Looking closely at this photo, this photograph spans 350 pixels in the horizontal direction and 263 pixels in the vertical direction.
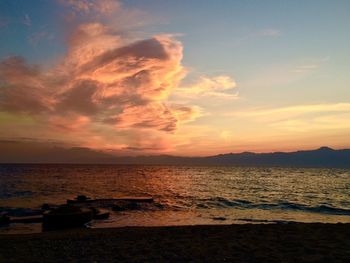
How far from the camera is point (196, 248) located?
15555mm

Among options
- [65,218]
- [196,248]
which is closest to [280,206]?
[65,218]

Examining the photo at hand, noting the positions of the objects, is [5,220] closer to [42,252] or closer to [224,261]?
→ [42,252]

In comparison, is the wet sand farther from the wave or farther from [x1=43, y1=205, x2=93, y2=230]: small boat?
the wave

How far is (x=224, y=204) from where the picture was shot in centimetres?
4725

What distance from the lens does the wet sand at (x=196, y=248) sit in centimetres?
1365

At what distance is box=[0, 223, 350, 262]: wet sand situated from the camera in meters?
13.6

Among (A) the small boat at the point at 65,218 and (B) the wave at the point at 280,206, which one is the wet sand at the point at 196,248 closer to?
(A) the small boat at the point at 65,218

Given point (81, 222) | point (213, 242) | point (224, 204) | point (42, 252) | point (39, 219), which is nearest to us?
point (42, 252)

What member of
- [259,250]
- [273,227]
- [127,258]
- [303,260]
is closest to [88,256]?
[127,258]

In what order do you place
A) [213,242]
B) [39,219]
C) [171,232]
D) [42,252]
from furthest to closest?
[39,219] < [171,232] < [213,242] < [42,252]

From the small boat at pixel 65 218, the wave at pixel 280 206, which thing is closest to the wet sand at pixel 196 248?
the small boat at pixel 65 218

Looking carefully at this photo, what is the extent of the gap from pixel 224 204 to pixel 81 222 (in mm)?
24105

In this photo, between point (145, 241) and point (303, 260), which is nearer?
point (303, 260)

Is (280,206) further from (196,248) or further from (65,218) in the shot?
(196,248)
